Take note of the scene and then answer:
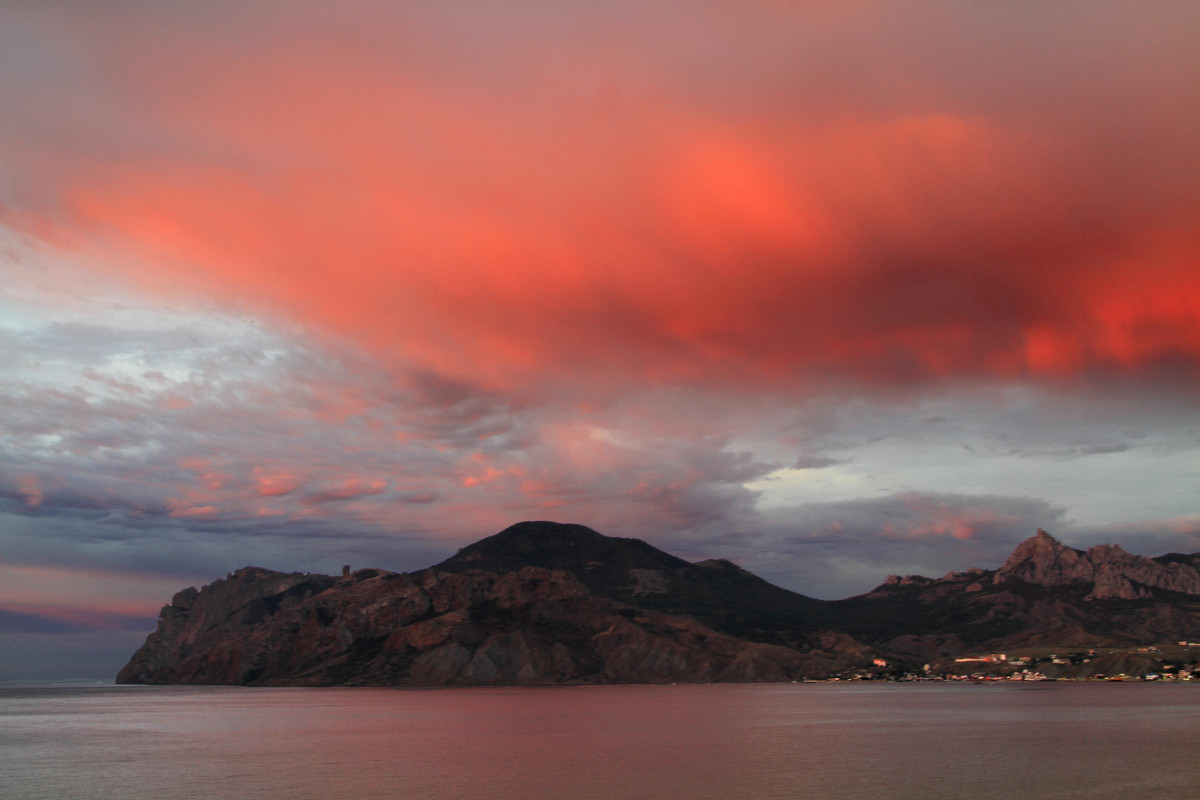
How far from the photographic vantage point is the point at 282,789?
94.6 meters

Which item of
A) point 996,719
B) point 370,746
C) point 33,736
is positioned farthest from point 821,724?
point 33,736

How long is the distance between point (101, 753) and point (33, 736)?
58.3m

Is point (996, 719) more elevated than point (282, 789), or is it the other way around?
point (282, 789)

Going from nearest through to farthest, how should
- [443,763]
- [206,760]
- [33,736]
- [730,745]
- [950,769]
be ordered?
[950,769]
[443,763]
[206,760]
[730,745]
[33,736]

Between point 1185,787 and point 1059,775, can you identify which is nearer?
point 1185,787

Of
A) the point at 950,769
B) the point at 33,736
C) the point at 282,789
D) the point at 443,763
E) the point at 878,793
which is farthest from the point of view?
the point at 33,736

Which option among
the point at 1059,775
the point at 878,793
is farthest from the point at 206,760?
the point at 1059,775

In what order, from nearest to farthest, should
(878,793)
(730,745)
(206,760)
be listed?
(878,793), (206,760), (730,745)

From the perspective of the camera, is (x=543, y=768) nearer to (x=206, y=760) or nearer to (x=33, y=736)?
(x=206, y=760)

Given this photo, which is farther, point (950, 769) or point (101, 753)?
point (101, 753)

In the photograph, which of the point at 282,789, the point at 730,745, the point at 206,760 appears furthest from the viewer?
the point at 730,745

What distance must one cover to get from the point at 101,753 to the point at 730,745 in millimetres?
97509

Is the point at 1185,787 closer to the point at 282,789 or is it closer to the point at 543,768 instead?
the point at 543,768

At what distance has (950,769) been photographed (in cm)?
10656
